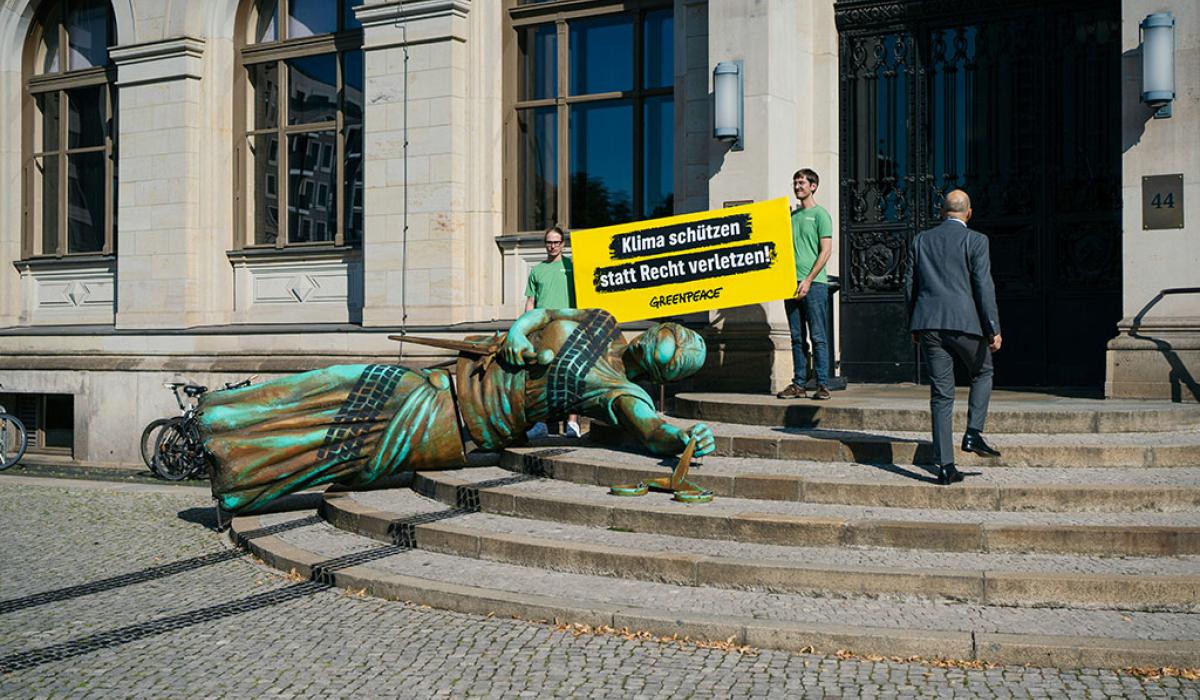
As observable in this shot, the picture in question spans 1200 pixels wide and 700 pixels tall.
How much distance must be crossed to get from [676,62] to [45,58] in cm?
1116

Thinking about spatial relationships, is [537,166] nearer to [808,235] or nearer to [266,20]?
[266,20]

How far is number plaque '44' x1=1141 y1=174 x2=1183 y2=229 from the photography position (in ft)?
34.2

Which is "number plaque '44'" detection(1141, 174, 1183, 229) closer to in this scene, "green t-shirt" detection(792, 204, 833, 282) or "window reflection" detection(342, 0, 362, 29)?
"green t-shirt" detection(792, 204, 833, 282)

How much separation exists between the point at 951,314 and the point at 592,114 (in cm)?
758

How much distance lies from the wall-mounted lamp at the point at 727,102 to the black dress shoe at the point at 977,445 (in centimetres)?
483

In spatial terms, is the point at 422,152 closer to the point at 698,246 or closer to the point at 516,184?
the point at 516,184

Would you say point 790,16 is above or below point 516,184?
above

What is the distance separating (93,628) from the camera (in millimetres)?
6605

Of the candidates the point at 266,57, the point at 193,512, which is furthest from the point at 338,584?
the point at 266,57

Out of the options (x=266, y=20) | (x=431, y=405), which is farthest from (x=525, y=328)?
(x=266, y=20)

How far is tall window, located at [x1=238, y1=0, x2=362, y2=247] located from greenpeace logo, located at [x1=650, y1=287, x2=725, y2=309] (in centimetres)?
552

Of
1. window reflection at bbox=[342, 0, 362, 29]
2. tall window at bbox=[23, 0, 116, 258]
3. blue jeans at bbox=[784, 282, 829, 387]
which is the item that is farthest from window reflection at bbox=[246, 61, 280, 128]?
blue jeans at bbox=[784, 282, 829, 387]

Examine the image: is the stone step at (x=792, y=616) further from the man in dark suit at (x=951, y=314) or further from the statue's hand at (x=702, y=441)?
the man in dark suit at (x=951, y=314)

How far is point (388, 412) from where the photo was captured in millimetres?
9391
